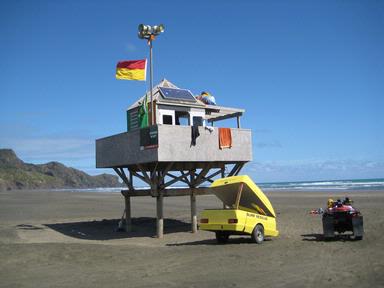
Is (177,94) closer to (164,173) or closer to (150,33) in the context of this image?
(150,33)

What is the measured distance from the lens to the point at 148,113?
18.7m

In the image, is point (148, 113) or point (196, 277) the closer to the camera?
point (196, 277)

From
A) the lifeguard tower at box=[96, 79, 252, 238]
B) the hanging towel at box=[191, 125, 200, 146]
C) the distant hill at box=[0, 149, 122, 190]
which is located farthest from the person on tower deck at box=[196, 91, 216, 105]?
the distant hill at box=[0, 149, 122, 190]

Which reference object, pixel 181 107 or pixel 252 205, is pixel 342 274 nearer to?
pixel 252 205

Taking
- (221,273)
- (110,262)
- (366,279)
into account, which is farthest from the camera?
(110,262)

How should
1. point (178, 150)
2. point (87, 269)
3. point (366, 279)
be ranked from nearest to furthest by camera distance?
1. point (366, 279)
2. point (87, 269)
3. point (178, 150)

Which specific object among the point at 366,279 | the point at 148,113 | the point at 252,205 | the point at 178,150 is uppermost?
the point at 148,113

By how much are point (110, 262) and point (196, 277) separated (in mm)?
3120

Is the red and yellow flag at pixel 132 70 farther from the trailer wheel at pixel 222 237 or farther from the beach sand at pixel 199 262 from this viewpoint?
the trailer wheel at pixel 222 237

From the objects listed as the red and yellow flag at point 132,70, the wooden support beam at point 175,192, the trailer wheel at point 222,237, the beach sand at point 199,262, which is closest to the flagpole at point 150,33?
the red and yellow flag at point 132,70

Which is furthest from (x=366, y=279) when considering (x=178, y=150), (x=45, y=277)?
(x=178, y=150)

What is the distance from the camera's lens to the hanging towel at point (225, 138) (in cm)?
1908

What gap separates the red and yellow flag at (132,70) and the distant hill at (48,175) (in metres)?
118

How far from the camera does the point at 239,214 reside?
47.0 feet
